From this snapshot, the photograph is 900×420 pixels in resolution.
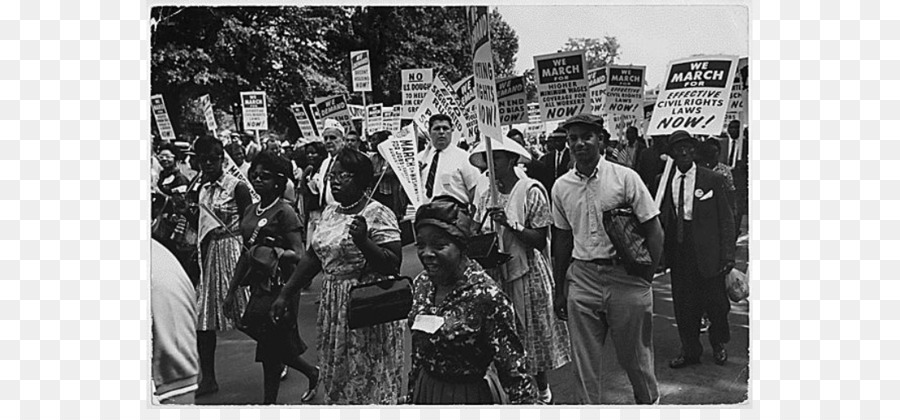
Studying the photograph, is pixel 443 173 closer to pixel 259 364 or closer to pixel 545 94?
pixel 545 94

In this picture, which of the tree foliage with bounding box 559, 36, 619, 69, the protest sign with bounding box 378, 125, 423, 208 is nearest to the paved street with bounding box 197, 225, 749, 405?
the protest sign with bounding box 378, 125, 423, 208

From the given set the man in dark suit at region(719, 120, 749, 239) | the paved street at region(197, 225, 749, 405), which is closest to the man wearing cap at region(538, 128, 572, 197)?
the man in dark suit at region(719, 120, 749, 239)

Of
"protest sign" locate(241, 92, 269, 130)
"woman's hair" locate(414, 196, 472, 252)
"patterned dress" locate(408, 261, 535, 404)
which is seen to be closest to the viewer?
"patterned dress" locate(408, 261, 535, 404)

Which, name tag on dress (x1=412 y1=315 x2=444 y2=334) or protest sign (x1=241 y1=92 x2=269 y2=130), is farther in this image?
protest sign (x1=241 y1=92 x2=269 y2=130)

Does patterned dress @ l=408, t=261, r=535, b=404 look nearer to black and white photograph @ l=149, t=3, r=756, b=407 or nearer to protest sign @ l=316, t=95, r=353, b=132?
black and white photograph @ l=149, t=3, r=756, b=407

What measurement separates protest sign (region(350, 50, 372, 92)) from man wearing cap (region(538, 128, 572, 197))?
0.96 metres

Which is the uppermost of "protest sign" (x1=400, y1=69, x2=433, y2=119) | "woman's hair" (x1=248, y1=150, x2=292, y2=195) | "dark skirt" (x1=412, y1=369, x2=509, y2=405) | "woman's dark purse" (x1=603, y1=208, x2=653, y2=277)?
"protest sign" (x1=400, y1=69, x2=433, y2=119)

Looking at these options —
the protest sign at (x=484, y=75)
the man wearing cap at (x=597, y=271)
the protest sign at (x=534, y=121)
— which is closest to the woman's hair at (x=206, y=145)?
the protest sign at (x=484, y=75)

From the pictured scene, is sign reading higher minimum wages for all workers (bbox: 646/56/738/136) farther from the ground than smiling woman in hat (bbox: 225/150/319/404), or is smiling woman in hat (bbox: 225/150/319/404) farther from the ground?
sign reading higher minimum wages for all workers (bbox: 646/56/738/136)

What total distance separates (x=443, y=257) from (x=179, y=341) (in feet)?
4.78

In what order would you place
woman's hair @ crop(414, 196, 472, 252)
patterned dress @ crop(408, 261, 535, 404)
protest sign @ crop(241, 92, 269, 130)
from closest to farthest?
patterned dress @ crop(408, 261, 535, 404) < woman's hair @ crop(414, 196, 472, 252) < protest sign @ crop(241, 92, 269, 130)

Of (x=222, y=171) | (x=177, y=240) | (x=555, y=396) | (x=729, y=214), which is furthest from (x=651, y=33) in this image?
(x=177, y=240)

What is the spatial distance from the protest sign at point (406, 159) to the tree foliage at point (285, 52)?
0.19 m

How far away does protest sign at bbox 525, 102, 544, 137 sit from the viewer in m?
5.56
